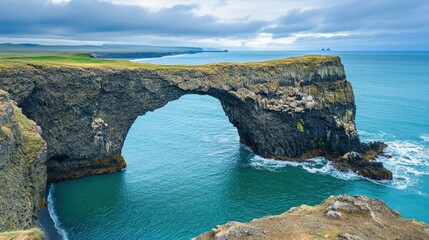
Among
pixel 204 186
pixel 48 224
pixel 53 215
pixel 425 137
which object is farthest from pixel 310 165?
pixel 48 224

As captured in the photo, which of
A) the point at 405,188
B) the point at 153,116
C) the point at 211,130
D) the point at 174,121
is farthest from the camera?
the point at 153,116

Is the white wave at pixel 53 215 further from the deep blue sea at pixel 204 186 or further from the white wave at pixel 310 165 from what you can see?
the white wave at pixel 310 165

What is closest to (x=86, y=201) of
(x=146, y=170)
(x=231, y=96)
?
(x=146, y=170)

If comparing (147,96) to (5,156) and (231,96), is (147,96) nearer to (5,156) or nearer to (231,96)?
(231,96)

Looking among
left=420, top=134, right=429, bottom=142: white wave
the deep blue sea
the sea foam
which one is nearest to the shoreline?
the deep blue sea

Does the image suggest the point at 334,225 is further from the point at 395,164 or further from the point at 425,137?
the point at 425,137

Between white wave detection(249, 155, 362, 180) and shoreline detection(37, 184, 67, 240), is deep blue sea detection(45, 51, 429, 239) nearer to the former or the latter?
white wave detection(249, 155, 362, 180)

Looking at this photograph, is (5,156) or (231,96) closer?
(5,156)
